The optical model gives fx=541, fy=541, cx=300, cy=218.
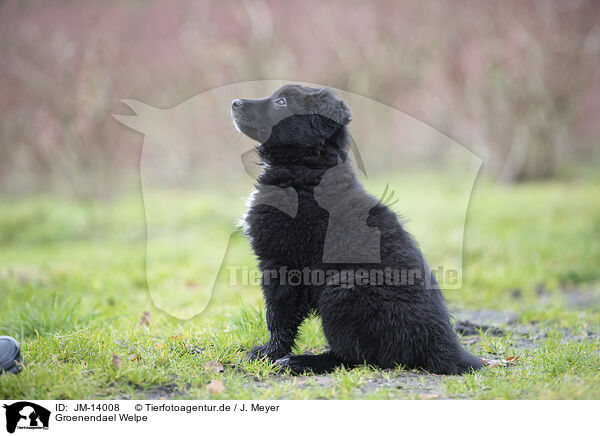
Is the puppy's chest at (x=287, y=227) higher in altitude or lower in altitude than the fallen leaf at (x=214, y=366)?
higher

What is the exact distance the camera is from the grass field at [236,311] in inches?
97.2

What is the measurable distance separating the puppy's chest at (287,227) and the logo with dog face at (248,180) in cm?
2

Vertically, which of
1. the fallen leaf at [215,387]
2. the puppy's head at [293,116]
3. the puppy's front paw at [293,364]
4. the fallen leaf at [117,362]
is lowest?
the fallen leaf at [215,387]

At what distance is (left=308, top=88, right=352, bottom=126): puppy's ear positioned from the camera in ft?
10.2

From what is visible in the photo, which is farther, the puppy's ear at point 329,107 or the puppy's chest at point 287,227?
the puppy's ear at point 329,107

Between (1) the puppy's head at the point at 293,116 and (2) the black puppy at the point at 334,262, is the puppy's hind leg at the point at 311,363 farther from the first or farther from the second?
(1) the puppy's head at the point at 293,116

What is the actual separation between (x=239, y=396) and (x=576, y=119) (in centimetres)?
1451

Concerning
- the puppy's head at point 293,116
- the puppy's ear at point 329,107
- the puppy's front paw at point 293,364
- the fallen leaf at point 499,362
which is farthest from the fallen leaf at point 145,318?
the fallen leaf at point 499,362

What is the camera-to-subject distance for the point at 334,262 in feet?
9.05

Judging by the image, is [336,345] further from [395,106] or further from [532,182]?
[395,106]
